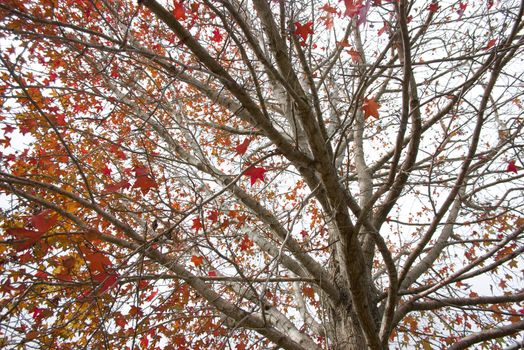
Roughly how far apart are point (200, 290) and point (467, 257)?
374cm

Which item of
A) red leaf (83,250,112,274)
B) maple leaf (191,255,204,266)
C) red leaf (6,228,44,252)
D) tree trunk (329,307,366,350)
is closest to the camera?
red leaf (6,228,44,252)

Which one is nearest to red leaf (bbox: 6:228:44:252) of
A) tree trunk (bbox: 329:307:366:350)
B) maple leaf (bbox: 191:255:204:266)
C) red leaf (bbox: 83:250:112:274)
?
red leaf (bbox: 83:250:112:274)

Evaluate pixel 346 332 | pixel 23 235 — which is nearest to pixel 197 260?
pixel 346 332

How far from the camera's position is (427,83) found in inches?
80.2

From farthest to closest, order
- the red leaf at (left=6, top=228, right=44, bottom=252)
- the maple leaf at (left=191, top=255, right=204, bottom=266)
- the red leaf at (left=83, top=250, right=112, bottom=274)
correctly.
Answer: the maple leaf at (left=191, top=255, right=204, bottom=266)
the red leaf at (left=83, top=250, right=112, bottom=274)
the red leaf at (left=6, top=228, right=44, bottom=252)

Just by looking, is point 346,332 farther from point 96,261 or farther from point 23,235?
point 23,235

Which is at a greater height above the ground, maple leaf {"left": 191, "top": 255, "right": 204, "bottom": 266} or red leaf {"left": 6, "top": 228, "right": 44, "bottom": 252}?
maple leaf {"left": 191, "top": 255, "right": 204, "bottom": 266}

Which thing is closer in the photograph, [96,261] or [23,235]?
[23,235]

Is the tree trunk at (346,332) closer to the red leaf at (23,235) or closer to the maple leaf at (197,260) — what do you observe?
the maple leaf at (197,260)

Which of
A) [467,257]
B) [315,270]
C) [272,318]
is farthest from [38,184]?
[467,257]

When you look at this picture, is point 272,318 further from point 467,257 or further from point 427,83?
point 467,257

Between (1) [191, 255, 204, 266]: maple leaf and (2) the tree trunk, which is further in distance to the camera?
(1) [191, 255, 204, 266]: maple leaf

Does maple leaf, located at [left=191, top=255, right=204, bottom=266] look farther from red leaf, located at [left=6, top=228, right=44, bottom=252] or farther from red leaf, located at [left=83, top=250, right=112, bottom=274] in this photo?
red leaf, located at [left=6, top=228, right=44, bottom=252]

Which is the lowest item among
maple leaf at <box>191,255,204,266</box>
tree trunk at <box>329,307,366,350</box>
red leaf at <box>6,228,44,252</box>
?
red leaf at <box>6,228,44,252</box>
